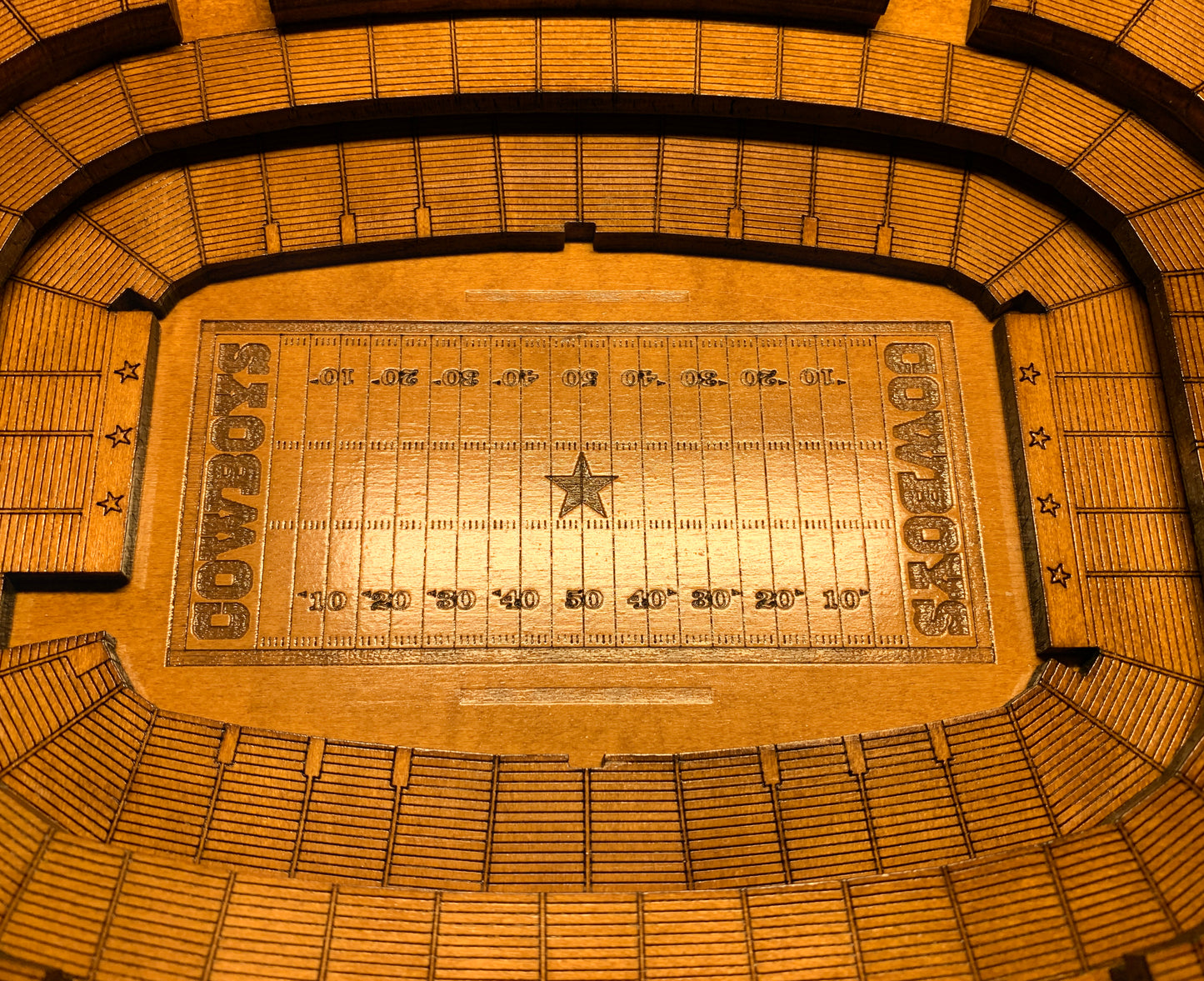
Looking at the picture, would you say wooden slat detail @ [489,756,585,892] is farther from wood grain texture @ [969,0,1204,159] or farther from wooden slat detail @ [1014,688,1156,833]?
wood grain texture @ [969,0,1204,159]

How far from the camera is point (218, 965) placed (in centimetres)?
910

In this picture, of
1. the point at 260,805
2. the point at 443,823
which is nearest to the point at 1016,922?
the point at 443,823

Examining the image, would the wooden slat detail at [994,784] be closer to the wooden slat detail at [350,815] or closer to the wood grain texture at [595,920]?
the wood grain texture at [595,920]

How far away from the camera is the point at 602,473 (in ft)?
38.3

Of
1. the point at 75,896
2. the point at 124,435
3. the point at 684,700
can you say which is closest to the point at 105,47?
the point at 124,435

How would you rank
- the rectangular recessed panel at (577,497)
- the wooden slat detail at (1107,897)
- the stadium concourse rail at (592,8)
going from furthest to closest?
the stadium concourse rail at (592,8)
the rectangular recessed panel at (577,497)
the wooden slat detail at (1107,897)

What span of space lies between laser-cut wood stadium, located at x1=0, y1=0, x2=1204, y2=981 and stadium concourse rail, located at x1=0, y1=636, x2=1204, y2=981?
0.05 m

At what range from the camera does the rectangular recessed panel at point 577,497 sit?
11164 millimetres

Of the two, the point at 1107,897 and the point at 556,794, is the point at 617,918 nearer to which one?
the point at 556,794

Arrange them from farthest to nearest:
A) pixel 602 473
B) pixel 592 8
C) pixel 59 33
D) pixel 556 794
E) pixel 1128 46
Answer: pixel 592 8
pixel 602 473
pixel 1128 46
pixel 59 33
pixel 556 794

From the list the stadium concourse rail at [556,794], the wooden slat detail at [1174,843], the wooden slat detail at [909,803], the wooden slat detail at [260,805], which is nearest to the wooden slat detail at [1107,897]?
the wooden slat detail at [1174,843]

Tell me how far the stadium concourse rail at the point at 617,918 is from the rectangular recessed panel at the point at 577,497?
90.3 inches

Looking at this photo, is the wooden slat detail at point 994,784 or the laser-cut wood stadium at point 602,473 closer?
the laser-cut wood stadium at point 602,473

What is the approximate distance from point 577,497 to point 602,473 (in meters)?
0.40
